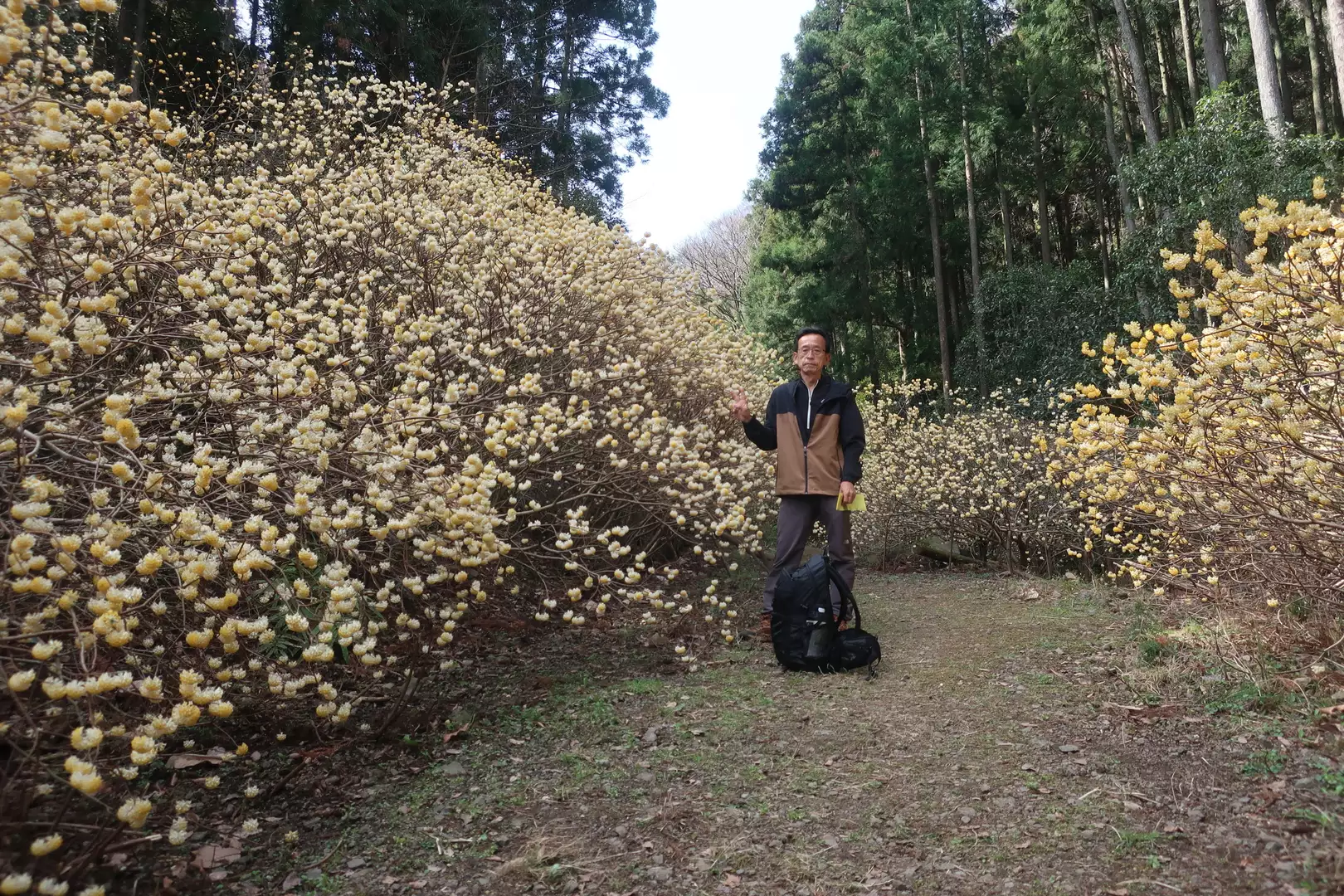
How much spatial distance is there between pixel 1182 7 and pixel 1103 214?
17.0 ft

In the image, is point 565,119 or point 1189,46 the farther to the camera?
point 1189,46

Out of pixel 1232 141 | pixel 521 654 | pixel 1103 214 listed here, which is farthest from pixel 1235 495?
pixel 1103 214

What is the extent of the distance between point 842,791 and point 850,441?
1967 mm

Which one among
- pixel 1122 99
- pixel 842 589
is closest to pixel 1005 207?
pixel 1122 99

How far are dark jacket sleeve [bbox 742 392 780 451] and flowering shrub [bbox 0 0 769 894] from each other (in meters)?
0.45

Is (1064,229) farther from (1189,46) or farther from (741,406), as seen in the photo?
(741,406)

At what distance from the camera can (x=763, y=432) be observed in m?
4.06

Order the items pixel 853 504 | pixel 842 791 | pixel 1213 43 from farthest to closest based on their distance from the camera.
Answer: pixel 1213 43
pixel 853 504
pixel 842 791

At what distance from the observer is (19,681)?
1.26m

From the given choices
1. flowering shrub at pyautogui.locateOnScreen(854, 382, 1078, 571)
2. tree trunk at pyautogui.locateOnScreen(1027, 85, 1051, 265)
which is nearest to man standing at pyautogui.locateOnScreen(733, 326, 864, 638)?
flowering shrub at pyautogui.locateOnScreen(854, 382, 1078, 571)

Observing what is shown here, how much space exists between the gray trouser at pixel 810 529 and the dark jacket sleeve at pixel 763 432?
30 centimetres

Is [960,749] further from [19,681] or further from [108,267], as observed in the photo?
[108,267]

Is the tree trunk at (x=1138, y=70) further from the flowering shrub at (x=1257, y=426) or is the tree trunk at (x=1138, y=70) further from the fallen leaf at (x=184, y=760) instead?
the fallen leaf at (x=184, y=760)

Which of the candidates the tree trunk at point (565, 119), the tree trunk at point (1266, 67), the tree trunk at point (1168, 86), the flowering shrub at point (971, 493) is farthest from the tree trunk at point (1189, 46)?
the tree trunk at point (565, 119)
